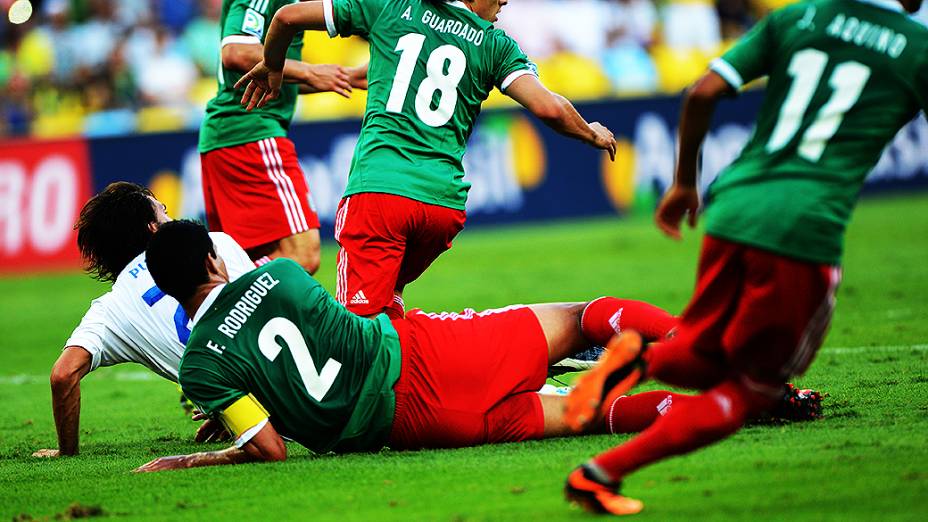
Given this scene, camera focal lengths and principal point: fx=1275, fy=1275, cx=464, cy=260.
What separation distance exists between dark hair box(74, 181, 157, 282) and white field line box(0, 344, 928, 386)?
316cm

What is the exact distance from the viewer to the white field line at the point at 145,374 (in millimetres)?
7695

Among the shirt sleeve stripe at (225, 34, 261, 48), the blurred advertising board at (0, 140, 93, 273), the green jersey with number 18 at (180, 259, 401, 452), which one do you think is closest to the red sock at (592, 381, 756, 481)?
the green jersey with number 18 at (180, 259, 401, 452)

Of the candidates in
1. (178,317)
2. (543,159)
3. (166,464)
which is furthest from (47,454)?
(543,159)

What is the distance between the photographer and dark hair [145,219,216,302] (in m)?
4.87

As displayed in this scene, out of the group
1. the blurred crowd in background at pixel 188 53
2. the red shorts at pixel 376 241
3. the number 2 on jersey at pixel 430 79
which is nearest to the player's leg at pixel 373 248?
the red shorts at pixel 376 241

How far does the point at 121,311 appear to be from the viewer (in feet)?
19.6

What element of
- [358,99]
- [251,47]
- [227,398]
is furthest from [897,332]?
[358,99]

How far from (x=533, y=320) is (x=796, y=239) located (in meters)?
1.68

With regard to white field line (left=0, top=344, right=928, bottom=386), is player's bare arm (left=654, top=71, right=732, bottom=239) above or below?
above

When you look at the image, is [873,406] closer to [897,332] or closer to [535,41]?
[897,332]

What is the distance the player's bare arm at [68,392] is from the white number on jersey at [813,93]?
11.2 feet

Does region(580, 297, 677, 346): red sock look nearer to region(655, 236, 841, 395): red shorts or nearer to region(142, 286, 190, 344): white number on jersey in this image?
region(655, 236, 841, 395): red shorts

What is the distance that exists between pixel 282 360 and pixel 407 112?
170 centimetres

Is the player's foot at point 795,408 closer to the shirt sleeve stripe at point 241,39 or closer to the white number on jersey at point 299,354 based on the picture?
the white number on jersey at point 299,354
